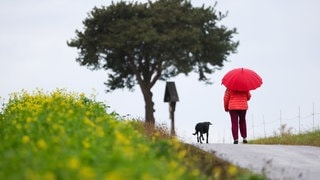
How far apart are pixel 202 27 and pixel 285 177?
103 ft

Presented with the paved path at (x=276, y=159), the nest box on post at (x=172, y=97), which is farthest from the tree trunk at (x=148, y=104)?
the paved path at (x=276, y=159)

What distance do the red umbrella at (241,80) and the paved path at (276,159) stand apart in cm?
201

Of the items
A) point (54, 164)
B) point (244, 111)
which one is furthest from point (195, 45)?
point (54, 164)

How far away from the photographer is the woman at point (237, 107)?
A: 18688mm

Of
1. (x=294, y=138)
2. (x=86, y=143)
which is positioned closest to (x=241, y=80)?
(x=294, y=138)

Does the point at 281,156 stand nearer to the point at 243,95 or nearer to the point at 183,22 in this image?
the point at 243,95

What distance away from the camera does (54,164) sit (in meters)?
7.24

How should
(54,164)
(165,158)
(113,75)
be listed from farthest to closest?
(113,75) → (165,158) → (54,164)

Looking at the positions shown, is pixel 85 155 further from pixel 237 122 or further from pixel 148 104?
pixel 148 104

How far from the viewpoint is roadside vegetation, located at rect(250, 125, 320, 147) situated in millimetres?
19172

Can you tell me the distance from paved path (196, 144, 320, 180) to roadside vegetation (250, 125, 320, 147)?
4.85 feet

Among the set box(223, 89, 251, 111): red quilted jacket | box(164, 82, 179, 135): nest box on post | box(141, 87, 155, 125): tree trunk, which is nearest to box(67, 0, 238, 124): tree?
box(141, 87, 155, 125): tree trunk

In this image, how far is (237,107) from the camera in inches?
733

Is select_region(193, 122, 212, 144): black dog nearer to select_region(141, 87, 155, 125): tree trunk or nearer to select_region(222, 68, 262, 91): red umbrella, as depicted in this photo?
select_region(222, 68, 262, 91): red umbrella
